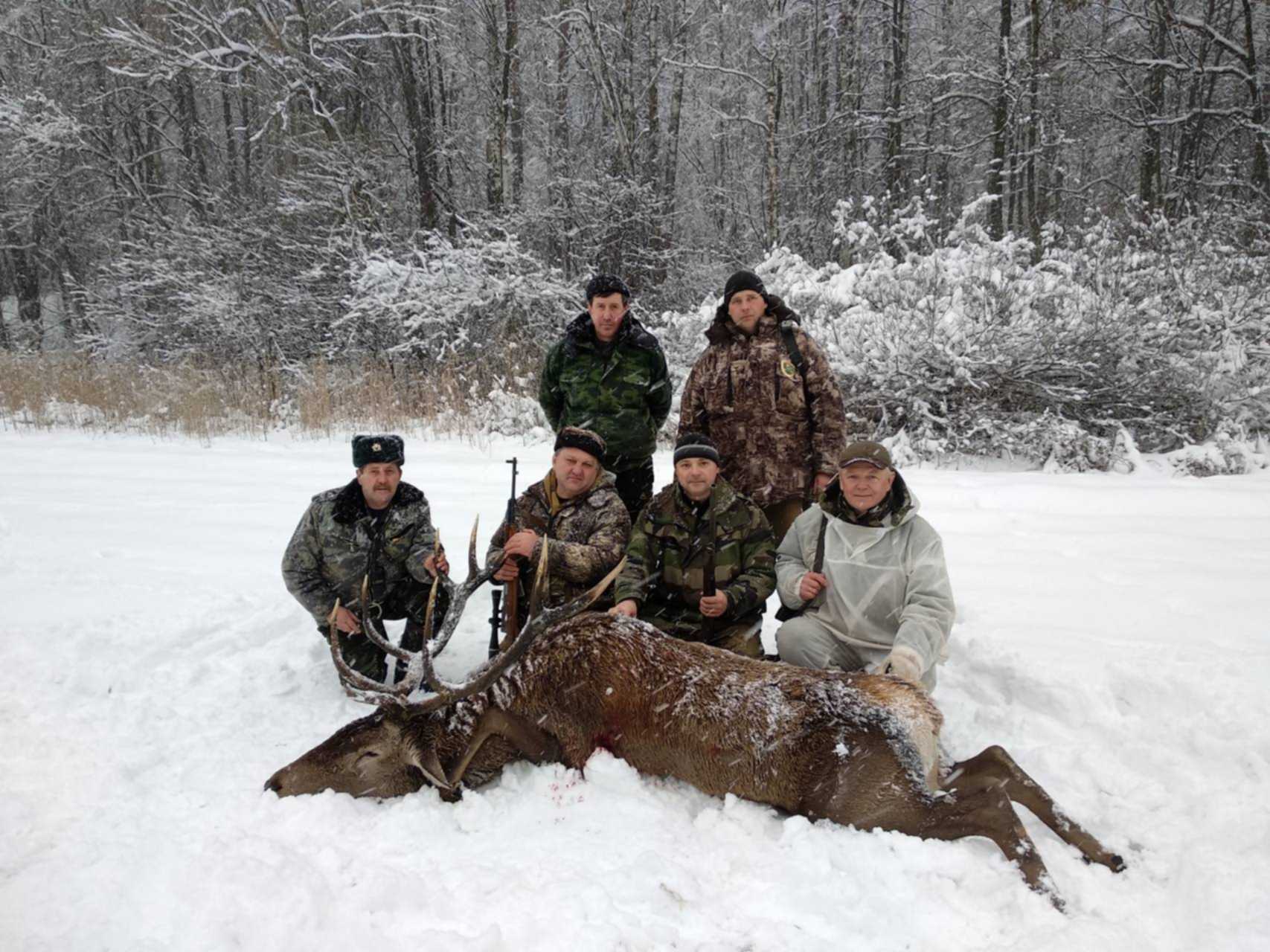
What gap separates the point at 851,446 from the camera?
3275mm

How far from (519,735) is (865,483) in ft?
6.25

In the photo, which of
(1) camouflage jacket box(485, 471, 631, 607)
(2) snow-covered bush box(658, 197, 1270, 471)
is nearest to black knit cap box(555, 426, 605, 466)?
(1) camouflage jacket box(485, 471, 631, 607)

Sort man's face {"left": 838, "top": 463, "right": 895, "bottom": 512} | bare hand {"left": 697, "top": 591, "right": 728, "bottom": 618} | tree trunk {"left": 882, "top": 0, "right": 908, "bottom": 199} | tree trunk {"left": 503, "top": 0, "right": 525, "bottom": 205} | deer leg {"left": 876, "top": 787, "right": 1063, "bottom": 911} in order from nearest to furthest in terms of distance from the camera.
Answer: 1. deer leg {"left": 876, "top": 787, "right": 1063, "bottom": 911}
2. man's face {"left": 838, "top": 463, "right": 895, "bottom": 512}
3. bare hand {"left": 697, "top": 591, "right": 728, "bottom": 618}
4. tree trunk {"left": 503, "top": 0, "right": 525, "bottom": 205}
5. tree trunk {"left": 882, "top": 0, "right": 908, "bottom": 199}

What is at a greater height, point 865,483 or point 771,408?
point 771,408

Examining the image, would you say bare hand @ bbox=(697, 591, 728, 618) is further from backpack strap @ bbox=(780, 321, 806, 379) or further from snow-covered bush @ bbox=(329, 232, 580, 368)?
snow-covered bush @ bbox=(329, 232, 580, 368)

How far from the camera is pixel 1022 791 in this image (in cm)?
242

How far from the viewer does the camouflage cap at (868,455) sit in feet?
10.5

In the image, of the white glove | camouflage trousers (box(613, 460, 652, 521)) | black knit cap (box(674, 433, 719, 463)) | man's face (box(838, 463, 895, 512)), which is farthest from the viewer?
camouflage trousers (box(613, 460, 652, 521))

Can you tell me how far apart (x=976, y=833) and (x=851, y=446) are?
1.63 m

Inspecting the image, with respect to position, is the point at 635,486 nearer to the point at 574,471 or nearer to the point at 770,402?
the point at 574,471

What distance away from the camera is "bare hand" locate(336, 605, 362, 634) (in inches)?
139

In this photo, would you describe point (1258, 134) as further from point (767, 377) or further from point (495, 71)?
point (495, 71)

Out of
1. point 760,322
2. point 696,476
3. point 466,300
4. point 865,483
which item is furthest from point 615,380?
point 466,300

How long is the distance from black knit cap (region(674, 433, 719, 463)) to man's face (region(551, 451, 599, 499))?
1.60ft
